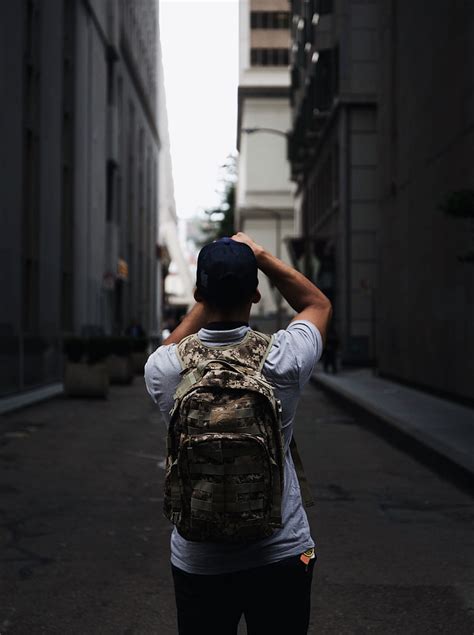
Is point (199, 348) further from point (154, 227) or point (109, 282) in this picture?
point (154, 227)

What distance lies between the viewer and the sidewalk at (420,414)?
443 inches

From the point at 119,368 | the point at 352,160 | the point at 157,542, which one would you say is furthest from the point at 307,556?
the point at 352,160

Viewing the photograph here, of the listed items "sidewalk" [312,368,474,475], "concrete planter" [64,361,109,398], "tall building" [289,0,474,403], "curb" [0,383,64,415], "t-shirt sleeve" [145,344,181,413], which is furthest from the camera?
"concrete planter" [64,361,109,398]

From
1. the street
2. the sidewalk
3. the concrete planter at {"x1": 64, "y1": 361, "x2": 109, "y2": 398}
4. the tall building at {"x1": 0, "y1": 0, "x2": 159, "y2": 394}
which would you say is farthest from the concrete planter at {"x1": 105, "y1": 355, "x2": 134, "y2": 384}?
the street

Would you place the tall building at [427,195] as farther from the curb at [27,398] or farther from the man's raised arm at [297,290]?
the man's raised arm at [297,290]

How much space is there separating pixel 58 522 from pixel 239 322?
17.8 feet

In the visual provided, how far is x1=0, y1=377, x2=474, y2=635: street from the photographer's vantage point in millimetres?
5281

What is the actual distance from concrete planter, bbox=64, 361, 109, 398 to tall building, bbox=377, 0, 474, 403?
676 centimetres

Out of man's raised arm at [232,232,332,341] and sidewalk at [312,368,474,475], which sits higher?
man's raised arm at [232,232,332,341]

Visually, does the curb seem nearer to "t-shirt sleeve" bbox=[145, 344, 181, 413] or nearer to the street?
the street

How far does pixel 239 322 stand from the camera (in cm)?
274

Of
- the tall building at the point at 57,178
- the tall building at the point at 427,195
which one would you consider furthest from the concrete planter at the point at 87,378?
the tall building at the point at 427,195

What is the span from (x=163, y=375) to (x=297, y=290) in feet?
1.57

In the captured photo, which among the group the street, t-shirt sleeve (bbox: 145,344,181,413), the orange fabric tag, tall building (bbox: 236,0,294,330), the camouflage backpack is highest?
tall building (bbox: 236,0,294,330)
